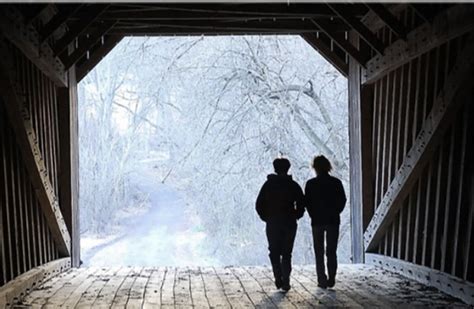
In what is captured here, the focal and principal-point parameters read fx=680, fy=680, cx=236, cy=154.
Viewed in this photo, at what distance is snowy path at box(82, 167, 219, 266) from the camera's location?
2106 centimetres

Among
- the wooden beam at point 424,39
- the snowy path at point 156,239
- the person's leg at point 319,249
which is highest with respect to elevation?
the wooden beam at point 424,39

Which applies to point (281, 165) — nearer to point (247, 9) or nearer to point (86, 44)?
point (247, 9)

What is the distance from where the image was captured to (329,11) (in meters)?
8.84

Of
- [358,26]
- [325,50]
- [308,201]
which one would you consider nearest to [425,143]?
[308,201]

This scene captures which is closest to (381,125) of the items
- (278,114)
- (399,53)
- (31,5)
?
(399,53)

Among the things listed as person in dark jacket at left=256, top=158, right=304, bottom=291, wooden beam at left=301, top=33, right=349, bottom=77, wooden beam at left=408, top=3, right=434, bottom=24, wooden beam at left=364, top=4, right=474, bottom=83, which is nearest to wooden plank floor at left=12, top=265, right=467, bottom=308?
person in dark jacket at left=256, top=158, right=304, bottom=291

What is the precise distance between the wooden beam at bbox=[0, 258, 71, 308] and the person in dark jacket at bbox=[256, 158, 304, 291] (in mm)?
2428

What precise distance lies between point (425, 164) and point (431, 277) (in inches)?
46.8

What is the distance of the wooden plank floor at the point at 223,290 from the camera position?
20.5 feet

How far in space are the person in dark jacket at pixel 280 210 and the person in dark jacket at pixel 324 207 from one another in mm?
152

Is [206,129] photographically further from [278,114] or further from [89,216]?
[89,216]

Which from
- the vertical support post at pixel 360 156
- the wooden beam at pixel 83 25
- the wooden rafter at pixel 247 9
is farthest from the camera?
the vertical support post at pixel 360 156

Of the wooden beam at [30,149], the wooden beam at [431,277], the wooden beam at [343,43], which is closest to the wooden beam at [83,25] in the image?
the wooden beam at [30,149]

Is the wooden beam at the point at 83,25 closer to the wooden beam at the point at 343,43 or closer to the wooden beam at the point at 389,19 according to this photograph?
the wooden beam at the point at 343,43
